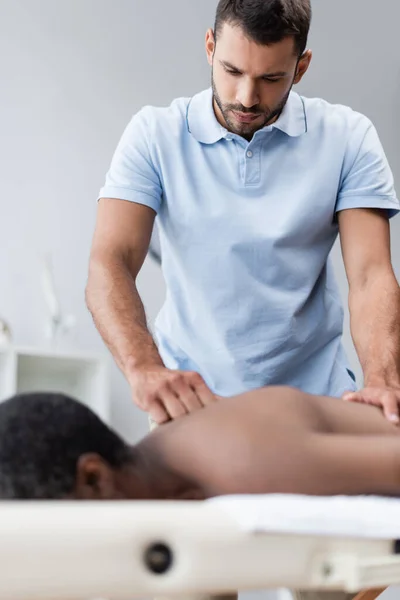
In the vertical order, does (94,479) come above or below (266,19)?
below

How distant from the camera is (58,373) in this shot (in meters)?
2.88

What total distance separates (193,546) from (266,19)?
114 cm

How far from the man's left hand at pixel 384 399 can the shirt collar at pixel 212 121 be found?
71 cm

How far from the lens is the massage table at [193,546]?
730mm

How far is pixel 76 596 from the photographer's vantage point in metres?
0.75

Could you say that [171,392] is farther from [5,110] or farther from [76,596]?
[5,110]

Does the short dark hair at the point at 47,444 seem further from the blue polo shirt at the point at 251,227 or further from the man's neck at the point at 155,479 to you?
the blue polo shirt at the point at 251,227

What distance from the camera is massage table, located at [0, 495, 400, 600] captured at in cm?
73

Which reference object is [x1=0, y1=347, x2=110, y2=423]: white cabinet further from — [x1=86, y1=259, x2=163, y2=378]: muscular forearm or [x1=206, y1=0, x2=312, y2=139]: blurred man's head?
[x1=206, y1=0, x2=312, y2=139]: blurred man's head

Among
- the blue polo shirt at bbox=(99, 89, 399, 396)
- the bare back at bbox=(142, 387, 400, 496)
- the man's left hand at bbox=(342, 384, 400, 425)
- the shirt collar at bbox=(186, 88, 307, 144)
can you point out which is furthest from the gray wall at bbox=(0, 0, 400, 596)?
the bare back at bbox=(142, 387, 400, 496)

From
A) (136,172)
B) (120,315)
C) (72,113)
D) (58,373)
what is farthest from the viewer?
(72,113)

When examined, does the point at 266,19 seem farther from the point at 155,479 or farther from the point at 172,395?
the point at 155,479

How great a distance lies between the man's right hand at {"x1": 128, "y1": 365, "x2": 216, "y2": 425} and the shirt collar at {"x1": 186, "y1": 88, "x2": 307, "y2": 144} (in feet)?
2.35

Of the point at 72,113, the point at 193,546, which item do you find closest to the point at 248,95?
the point at 193,546
